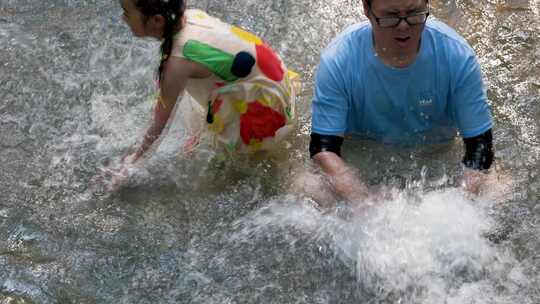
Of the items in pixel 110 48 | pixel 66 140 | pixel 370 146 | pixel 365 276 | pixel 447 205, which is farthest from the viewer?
pixel 110 48

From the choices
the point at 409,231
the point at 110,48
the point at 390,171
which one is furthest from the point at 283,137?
the point at 110,48

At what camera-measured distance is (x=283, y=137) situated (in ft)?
10.7

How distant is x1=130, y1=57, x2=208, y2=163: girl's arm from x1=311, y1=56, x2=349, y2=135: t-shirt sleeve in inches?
19.4

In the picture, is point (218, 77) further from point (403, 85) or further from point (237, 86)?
point (403, 85)

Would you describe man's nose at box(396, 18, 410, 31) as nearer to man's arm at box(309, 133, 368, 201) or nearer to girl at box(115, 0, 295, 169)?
man's arm at box(309, 133, 368, 201)

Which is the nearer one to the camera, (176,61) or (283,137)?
(176,61)

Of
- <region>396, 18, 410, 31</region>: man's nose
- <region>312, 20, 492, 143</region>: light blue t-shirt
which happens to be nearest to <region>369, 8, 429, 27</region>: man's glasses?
<region>396, 18, 410, 31</region>: man's nose

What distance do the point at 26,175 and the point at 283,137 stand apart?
1.21 m

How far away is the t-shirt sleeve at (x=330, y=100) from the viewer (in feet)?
9.24

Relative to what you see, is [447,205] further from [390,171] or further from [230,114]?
[230,114]

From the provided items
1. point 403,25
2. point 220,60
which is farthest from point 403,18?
point 220,60

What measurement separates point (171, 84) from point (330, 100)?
638 millimetres

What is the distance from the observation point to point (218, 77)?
117 inches

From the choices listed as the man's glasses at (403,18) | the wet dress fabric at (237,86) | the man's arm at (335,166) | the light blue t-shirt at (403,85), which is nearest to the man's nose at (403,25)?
the man's glasses at (403,18)
